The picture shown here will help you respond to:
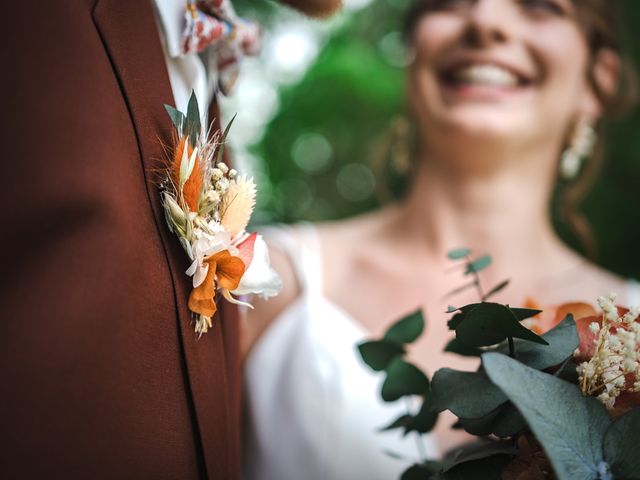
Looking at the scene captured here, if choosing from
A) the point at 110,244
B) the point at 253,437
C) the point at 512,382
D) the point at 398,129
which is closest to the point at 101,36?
the point at 110,244

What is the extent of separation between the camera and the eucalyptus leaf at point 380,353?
75cm

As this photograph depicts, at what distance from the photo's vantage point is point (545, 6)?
1266 millimetres

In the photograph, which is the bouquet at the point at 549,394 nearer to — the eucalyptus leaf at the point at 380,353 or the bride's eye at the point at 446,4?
the eucalyptus leaf at the point at 380,353

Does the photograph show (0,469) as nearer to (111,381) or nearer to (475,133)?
(111,381)

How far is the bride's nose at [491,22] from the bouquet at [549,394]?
2.75 feet

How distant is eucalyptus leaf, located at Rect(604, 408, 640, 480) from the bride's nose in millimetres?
987

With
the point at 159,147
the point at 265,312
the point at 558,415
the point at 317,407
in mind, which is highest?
the point at 159,147

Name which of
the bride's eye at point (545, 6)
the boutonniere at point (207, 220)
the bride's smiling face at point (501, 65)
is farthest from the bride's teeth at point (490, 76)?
the boutonniere at point (207, 220)

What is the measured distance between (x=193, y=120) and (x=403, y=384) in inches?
15.0

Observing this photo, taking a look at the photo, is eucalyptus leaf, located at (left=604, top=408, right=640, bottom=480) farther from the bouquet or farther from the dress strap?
the dress strap

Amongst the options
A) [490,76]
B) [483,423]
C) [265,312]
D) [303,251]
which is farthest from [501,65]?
[483,423]

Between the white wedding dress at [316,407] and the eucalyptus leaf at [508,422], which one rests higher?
the eucalyptus leaf at [508,422]

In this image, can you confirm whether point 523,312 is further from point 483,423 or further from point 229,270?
point 229,270

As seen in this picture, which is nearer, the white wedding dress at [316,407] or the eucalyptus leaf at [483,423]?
the eucalyptus leaf at [483,423]
